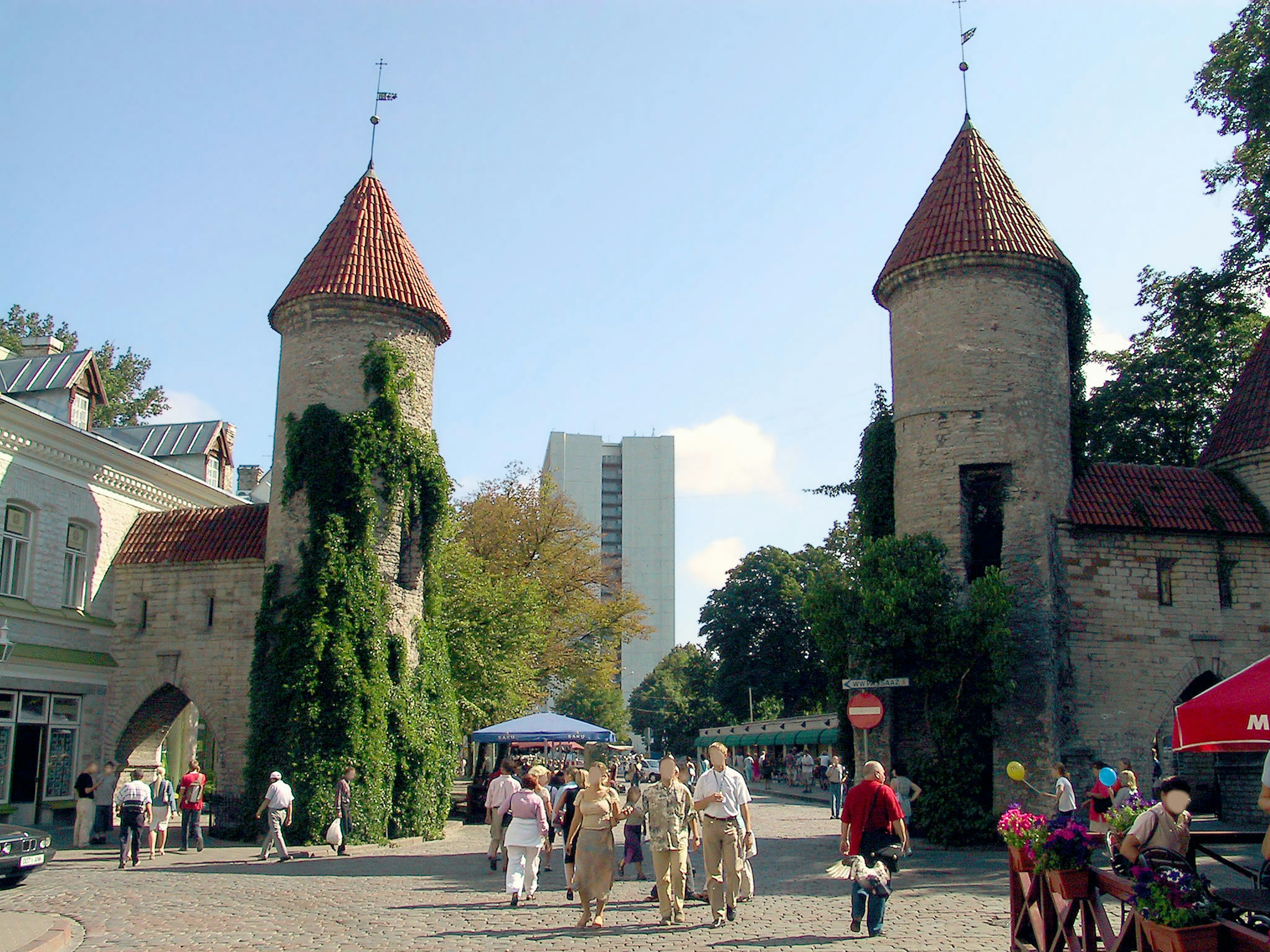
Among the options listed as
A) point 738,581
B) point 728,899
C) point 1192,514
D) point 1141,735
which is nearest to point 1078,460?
point 1192,514

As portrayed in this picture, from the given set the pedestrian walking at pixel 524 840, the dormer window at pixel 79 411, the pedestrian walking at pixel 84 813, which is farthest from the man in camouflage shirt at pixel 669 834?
the dormer window at pixel 79 411

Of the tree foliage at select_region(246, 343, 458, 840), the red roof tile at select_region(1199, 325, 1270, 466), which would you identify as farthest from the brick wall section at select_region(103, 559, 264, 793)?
the red roof tile at select_region(1199, 325, 1270, 466)

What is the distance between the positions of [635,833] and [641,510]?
102m

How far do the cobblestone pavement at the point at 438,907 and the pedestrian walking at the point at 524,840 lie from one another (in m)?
0.29

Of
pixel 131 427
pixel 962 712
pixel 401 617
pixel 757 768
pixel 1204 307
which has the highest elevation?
pixel 1204 307

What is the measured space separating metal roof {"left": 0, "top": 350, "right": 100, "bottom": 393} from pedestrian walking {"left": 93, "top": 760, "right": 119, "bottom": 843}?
9344 mm

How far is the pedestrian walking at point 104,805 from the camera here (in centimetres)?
2002

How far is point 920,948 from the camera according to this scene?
32.2 feet

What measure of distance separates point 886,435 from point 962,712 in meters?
6.55

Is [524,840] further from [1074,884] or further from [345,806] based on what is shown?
[345,806]

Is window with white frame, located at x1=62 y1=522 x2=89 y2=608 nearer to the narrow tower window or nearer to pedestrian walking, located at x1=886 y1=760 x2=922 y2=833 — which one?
pedestrian walking, located at x1=886 y1=760 x2=922 y2=833

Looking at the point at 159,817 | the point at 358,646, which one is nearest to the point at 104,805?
the point at 159,817

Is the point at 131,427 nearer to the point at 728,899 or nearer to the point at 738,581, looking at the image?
the point at 728,899

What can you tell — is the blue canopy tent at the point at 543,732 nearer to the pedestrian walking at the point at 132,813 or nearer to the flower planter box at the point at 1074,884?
the pedestrian walking at the point at 132,813
